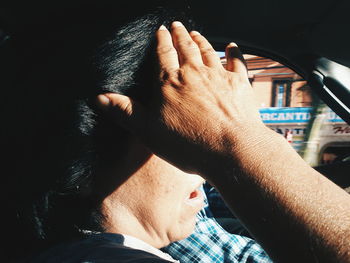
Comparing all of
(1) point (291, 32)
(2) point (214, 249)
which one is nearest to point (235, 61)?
(2) point (214, 249)

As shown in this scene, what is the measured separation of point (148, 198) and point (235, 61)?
1.96 ft

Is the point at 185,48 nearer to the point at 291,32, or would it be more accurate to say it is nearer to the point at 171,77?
the point at 171,77

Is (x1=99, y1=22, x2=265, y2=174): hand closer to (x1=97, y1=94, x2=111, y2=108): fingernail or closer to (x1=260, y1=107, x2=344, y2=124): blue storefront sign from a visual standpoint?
(x1=97, y1=94, x2=111, y2=108): fingernail

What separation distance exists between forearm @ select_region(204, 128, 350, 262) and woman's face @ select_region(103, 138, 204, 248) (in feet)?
1.11

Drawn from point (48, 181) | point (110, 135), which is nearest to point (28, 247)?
point (48, 181)

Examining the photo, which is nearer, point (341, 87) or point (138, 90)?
point (138, 90)

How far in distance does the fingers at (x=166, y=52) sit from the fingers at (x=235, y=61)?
0.65 ft

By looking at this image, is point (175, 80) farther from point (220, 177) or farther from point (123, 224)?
point (123, 224)

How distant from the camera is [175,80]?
107cm

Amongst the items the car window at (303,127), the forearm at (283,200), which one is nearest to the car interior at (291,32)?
the forearm at (283,200)

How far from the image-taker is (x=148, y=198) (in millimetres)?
1263

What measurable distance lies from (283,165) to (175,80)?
0.42 meters

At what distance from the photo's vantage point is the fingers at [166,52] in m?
1.12

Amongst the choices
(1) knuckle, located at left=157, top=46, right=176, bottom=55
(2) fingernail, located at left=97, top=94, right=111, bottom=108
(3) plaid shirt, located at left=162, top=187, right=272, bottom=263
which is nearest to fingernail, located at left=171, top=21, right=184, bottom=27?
(1) knuckle, located at left=157, top=46, right=176, bottom=55
